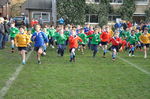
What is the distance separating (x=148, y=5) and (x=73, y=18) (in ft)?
34.2

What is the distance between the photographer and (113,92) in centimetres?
812

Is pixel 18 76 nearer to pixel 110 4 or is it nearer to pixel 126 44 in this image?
pixel 126 44

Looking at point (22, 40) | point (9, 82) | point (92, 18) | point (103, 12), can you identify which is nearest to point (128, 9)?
point (103, 12)

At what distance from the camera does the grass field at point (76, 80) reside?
25.8 feet

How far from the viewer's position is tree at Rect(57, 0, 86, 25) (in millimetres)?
34250

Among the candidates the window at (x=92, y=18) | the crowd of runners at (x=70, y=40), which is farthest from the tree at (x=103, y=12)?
the crowd of runners at (x=70, y=40)

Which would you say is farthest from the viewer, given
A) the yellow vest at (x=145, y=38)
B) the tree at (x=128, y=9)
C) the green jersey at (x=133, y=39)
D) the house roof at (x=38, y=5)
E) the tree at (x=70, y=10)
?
the house roof at (x=38, y=5)

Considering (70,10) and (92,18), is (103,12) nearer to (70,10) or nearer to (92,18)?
(92,18)

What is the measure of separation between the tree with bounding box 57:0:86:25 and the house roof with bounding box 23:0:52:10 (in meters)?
11.2

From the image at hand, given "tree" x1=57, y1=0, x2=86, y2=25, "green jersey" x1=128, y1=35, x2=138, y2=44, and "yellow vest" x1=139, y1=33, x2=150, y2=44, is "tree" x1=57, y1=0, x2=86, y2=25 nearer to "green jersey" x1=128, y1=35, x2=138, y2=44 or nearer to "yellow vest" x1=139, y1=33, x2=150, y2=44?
"green jersey" x1=128, y1=35, x2=138, y2=44

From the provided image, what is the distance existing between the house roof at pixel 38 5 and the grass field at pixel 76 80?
32027 millimetres

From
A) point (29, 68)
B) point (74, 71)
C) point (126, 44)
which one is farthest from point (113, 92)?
point (126, 44)

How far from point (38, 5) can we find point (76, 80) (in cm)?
3833

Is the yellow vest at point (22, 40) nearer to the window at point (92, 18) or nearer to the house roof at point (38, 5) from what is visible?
the window at point (92, 18)
